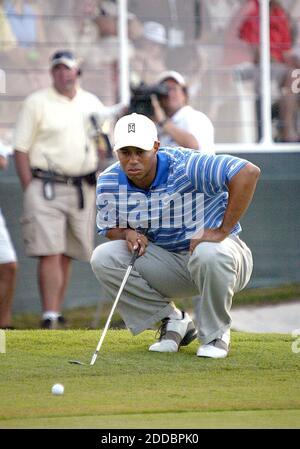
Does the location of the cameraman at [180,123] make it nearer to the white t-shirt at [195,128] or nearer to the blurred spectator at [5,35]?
the white t-shirt at [195,128]

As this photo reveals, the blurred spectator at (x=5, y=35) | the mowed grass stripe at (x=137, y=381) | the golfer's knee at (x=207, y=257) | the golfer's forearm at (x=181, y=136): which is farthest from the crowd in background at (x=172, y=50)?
the golfer's knee at (x=207, y=257)

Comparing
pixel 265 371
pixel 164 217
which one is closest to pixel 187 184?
pixel 164 217

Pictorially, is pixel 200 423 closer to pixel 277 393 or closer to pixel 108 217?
pixel 277 393

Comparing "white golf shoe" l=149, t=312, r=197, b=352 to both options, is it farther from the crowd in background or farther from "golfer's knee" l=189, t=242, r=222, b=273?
the crowd in background

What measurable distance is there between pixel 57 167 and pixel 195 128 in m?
2.10

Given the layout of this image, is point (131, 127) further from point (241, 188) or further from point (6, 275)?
point (6, 275)

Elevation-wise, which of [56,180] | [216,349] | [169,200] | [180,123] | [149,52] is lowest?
[216,349]

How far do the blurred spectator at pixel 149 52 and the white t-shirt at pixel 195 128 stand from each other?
2.36 metres

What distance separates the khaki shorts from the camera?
40.1ft

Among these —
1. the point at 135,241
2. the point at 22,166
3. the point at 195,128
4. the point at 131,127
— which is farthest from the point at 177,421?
the point at 22,166

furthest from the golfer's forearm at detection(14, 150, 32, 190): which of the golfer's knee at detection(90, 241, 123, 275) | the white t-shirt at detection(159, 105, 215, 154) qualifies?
the golfer's knee at detection(90, 241, 123, 275)

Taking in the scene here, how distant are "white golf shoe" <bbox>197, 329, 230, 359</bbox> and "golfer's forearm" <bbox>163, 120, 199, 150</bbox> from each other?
2.59 m

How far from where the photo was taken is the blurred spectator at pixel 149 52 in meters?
13.1

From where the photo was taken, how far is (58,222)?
40.7 feet
